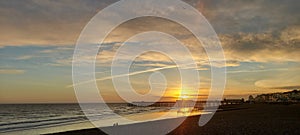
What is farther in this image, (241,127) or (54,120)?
(54,120)

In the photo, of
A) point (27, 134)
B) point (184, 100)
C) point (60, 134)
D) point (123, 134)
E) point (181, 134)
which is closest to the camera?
point (181, 134)

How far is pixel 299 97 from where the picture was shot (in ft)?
533

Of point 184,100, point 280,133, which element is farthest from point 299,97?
point 280,133

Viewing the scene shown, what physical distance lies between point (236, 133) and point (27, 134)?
56.7ft

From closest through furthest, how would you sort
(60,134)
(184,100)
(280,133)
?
(280,133) → (60,134) → (184,100)

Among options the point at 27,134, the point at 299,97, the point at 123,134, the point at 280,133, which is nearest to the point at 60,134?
the point at 27,134

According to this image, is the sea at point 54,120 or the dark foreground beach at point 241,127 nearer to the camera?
the dark foreground beach at point 241,127

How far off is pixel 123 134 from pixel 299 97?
549 ft

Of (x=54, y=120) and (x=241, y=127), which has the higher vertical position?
(x=54, y=120)

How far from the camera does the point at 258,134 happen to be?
16.5m

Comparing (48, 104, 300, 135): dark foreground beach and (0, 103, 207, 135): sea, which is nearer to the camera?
(48, 104, 300, 135): dark foreground beach

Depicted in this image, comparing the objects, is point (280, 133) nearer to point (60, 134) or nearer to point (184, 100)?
point (60, 134)

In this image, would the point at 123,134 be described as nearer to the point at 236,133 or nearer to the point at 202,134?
the point at 202,134

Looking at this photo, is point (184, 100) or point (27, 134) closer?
point (27, 134)
